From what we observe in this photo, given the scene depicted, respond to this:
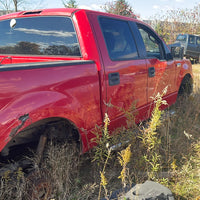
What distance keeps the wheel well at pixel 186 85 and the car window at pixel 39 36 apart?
3.10 m

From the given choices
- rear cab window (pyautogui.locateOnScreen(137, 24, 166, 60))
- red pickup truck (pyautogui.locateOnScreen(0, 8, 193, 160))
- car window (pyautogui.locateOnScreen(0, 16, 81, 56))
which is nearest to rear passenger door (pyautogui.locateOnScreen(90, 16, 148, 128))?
red pickup truck (pyautogui.locateOnScreen(0, 8, 193, 160))

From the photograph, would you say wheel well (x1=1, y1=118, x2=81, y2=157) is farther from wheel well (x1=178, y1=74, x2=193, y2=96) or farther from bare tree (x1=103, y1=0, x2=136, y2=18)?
bare tree (x1=103, y1=0, x2=136, y2=18)

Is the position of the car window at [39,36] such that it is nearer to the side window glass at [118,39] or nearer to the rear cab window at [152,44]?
the side window glass at [118,39]

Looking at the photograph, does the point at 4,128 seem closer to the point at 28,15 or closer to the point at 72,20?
the point at 72,20

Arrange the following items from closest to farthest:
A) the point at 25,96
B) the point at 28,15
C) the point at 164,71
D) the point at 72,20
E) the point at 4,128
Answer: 1. the point at 4,128
2. the point at 25,96
3. the point at 72,20
4. the point at 28,15
5. the point at 164,71

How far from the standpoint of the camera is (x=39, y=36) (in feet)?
8.52

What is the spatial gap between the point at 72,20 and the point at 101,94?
36.0 inches

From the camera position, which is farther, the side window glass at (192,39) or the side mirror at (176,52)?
the side window glass at (192,39)

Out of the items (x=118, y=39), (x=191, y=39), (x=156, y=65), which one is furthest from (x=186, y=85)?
(x=191, y=39)

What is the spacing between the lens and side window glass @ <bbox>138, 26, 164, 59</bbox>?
3.40 m

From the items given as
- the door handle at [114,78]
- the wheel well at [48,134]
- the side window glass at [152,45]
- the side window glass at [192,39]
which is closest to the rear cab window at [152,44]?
the side window glass at [152,45]

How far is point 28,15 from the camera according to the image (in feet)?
9.04

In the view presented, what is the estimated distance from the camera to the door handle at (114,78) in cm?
235

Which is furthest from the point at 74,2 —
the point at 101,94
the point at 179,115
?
the point at 101,94
